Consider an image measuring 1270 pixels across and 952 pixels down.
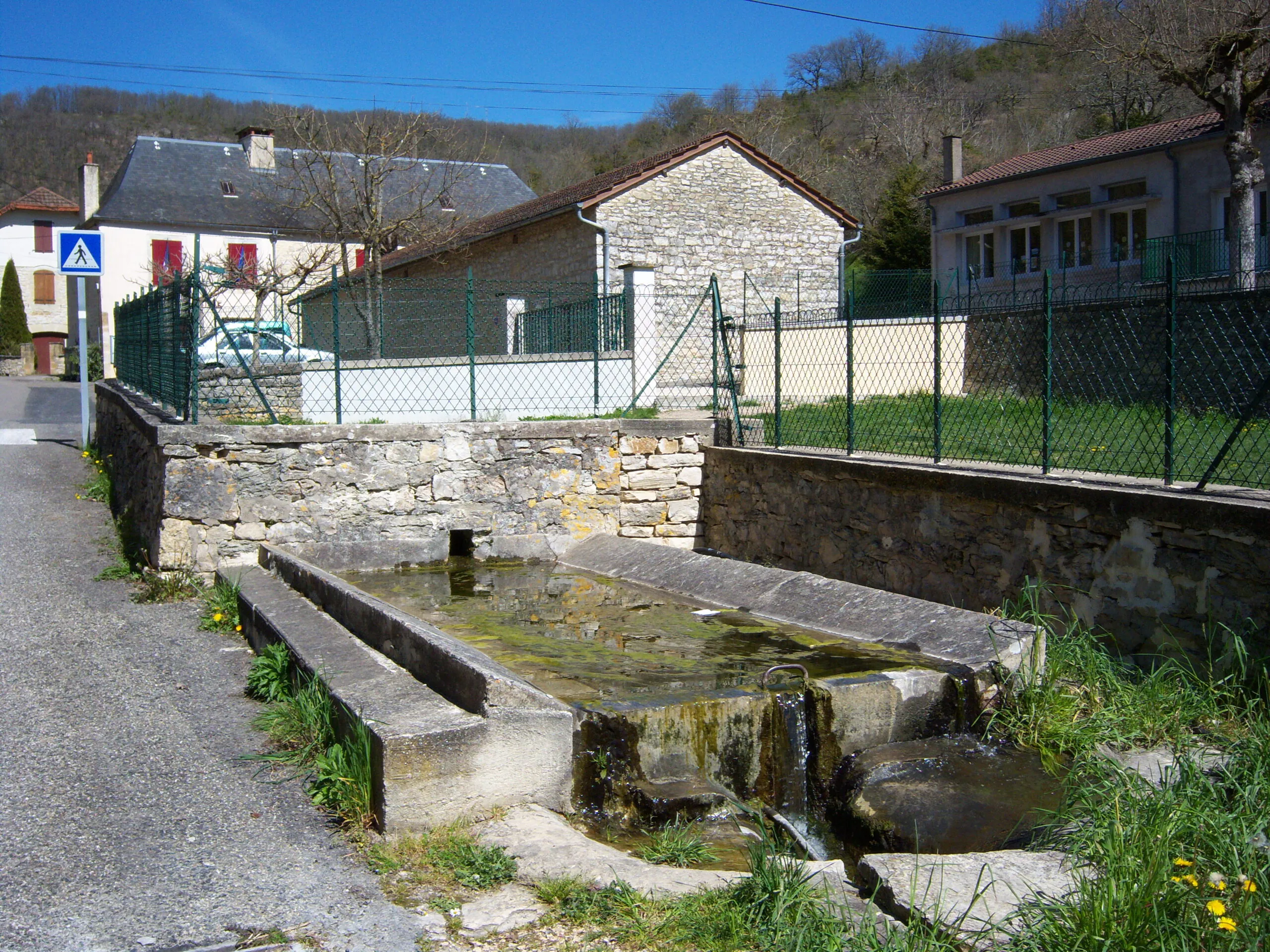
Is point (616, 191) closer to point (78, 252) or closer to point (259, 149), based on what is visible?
point (78, 252)

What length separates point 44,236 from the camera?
4934 cm

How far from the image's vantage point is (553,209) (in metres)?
19.8

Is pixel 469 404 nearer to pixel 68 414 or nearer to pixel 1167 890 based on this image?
pixel 1167 890

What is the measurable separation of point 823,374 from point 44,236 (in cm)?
4887

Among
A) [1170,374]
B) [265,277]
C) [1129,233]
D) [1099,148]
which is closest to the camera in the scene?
[1170,374]

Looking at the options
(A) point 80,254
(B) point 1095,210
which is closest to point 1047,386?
(A) point 80,254

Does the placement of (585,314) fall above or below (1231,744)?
above

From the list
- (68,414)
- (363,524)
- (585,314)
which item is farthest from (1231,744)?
(68,414)

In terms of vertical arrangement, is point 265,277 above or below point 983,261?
below

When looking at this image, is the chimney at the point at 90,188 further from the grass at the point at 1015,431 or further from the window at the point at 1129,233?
the grass at the point at 1015,431

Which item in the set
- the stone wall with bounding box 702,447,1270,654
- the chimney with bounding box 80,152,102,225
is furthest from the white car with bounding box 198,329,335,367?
the chimney with bounding box 80,152,102,225

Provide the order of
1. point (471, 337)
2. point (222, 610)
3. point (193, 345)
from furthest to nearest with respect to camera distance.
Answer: point (471, 337)
point (193, 345)
point (222, 610)

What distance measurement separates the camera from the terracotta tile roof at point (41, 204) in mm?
48375

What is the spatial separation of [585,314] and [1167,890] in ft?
35.6
